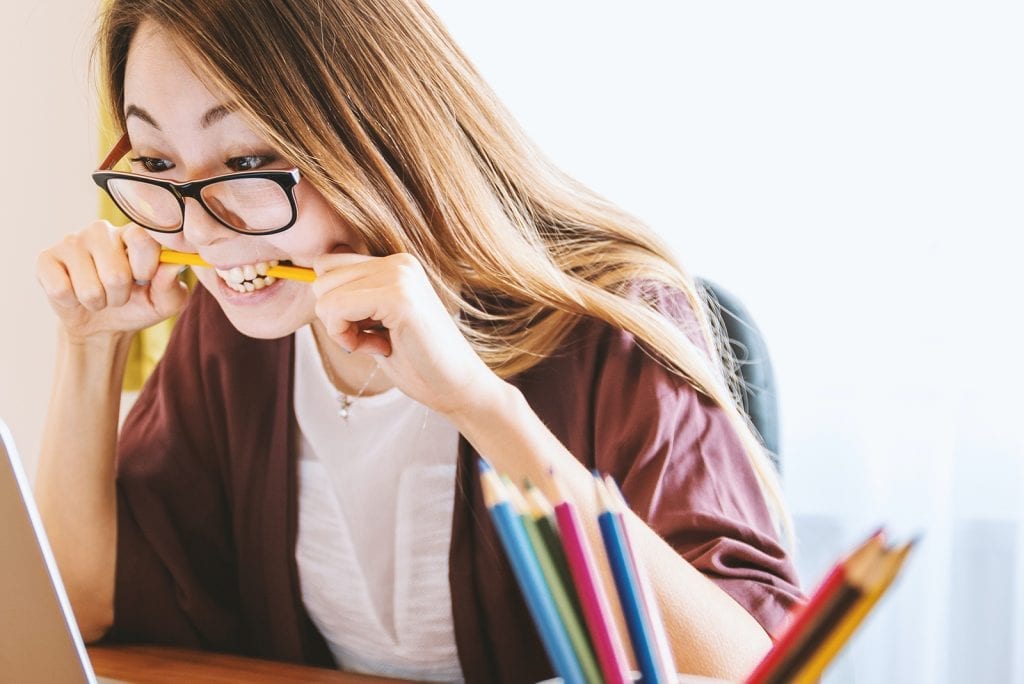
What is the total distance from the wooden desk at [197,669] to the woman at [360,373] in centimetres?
12

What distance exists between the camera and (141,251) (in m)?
1.03

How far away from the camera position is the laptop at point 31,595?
2.08ft

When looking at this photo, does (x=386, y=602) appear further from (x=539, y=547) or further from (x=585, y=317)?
(x=539, y=547)

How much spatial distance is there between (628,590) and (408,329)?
16.1 inches

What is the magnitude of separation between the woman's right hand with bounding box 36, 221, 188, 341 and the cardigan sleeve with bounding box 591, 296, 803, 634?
44cm

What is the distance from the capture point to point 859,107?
1629 millimetres

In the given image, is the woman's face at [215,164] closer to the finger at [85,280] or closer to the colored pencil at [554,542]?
the finger at [85,280]

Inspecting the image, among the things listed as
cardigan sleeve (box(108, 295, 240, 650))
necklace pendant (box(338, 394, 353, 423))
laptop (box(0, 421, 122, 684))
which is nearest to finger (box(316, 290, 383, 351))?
laptop (box(0, 421, 122, 684))

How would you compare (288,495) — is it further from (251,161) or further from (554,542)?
(554,542)

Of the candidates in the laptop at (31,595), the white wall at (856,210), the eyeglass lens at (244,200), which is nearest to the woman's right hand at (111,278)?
the eyeglass lens at (244,200)

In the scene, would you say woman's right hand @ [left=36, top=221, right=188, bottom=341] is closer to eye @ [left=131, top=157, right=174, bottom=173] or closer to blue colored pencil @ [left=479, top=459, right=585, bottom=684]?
eye @ [left=131, top=157, right=174, bottom=173]

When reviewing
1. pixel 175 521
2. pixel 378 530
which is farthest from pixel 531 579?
pixel 175 521

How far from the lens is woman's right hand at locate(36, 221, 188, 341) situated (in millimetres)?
1027

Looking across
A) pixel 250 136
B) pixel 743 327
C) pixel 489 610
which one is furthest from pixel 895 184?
pixel 250 136
